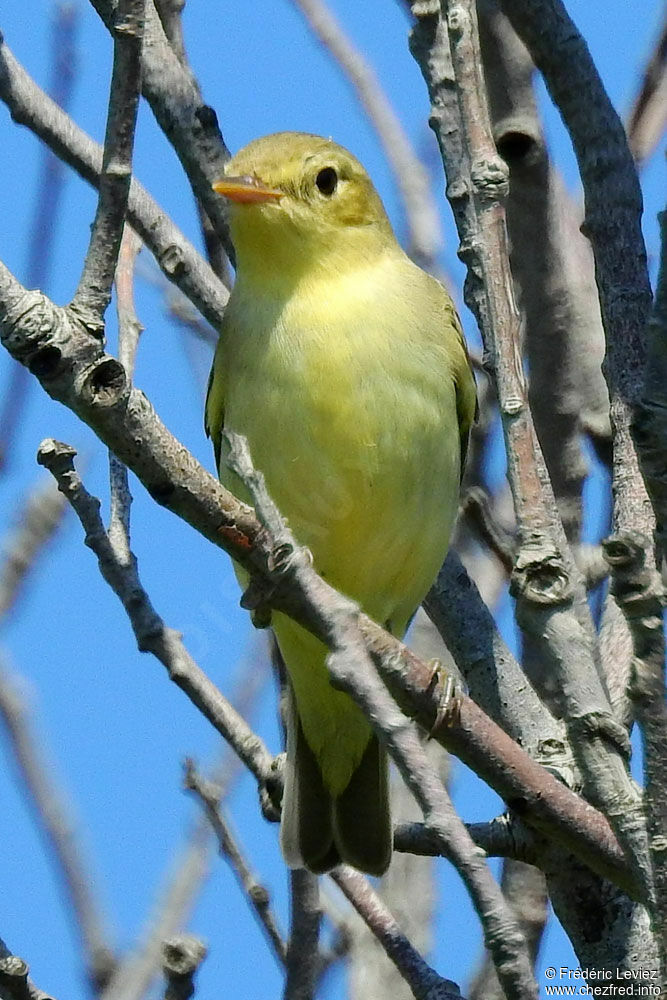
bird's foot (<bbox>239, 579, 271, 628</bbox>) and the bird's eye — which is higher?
the bird's eye

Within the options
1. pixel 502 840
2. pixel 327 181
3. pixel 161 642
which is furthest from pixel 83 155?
pixel 502 840

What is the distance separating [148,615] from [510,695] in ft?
3.62

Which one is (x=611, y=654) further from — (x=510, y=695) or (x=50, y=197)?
(x=50, y=197)

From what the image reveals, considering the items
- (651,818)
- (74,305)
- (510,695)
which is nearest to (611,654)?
(510,695)

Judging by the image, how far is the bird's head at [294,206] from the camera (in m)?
4.72

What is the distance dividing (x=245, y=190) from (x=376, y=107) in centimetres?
117

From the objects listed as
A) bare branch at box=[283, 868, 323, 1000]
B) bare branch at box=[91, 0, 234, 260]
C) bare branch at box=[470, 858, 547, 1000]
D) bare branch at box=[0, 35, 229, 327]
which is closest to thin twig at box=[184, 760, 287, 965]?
bare branch at box=[283, 868, 323, 1000]

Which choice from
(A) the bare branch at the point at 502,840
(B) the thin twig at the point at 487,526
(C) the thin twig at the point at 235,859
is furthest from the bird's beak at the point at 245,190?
(A) the bare branch at the point at 502,840

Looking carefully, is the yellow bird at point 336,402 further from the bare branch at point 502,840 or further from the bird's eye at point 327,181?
the bare branch at point 502,840

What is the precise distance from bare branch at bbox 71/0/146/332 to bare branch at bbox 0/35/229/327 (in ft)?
5.99

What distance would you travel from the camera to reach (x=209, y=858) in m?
4.36

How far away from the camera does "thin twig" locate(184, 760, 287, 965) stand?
11.8 feet

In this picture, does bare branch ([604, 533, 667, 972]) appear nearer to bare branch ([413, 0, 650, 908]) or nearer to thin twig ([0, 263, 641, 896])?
thin twig ([0, 263, 641, 896])

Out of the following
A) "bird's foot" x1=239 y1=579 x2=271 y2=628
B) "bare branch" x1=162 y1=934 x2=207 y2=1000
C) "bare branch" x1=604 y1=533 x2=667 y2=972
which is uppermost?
"bird's foot" x1=239 y1=579 x2=271 y2=628
